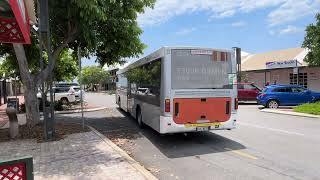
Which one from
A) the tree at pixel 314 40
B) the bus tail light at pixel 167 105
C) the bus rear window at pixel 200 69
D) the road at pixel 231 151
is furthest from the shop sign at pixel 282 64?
the bus tail light at pixel 167 105

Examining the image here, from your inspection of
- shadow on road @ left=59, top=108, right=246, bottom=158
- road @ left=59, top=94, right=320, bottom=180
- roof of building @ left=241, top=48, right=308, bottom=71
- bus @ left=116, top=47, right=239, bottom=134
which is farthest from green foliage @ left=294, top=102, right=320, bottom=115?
roof of building @ left=241, top=48, right=308, bottom=71

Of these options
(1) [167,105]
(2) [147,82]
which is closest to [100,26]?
(2) [147,82]

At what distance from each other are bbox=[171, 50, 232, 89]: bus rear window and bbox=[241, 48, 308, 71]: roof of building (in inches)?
958

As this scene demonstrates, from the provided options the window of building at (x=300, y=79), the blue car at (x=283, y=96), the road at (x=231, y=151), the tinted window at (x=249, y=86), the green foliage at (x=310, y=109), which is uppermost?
the window of building at (x=300, y=79)

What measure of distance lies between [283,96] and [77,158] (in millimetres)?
17921

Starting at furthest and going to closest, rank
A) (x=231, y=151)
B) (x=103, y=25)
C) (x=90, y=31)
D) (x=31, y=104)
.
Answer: (x=103, y=25), (x=90, y=31), (x=31, y=104), (x=231, y=151)

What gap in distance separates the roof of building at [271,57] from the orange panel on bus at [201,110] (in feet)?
80.3

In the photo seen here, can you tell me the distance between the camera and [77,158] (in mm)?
9156

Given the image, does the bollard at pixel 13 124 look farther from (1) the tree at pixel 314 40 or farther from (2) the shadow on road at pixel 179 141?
(1) the tree at pixel 314 40

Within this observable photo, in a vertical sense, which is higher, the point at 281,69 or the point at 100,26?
the point at 100,26

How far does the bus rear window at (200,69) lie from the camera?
10.8 meters

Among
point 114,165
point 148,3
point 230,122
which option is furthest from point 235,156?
point 148,3

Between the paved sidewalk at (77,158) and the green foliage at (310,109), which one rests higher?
the green foliage at (310,109)

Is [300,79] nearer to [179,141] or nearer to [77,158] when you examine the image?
[179,141]
